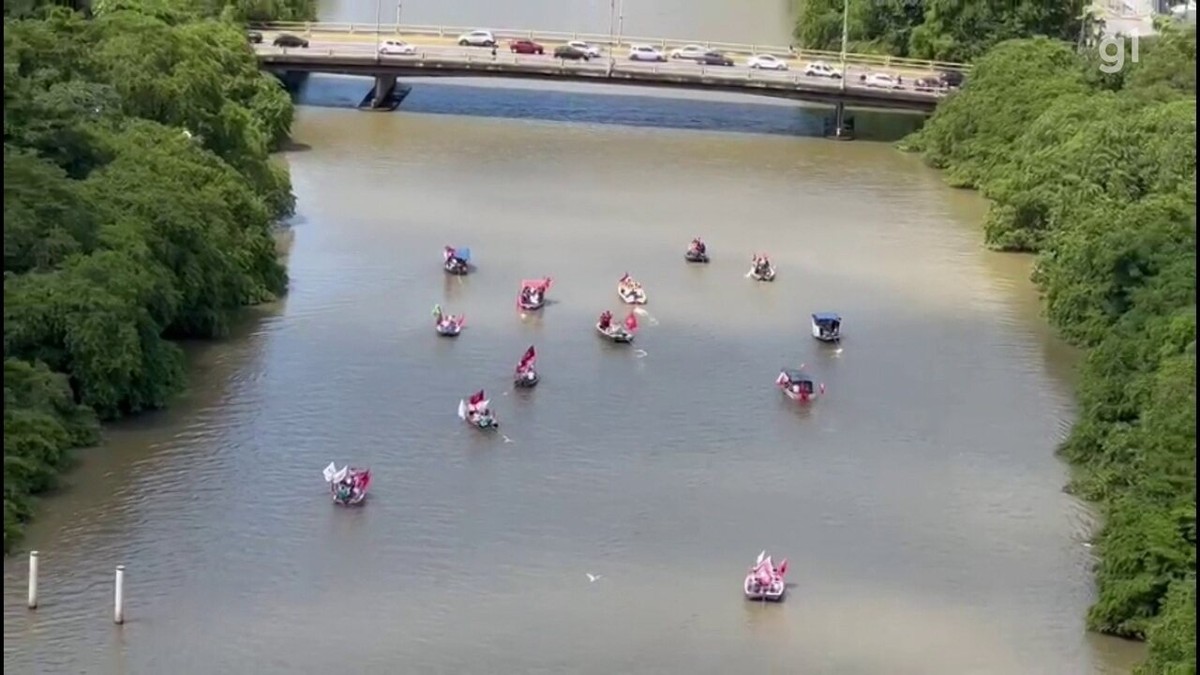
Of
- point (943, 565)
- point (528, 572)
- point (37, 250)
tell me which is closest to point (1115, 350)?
point (943, 565)

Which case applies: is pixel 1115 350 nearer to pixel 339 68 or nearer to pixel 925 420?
pixel 925 420

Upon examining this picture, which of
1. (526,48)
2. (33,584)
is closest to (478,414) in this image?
(33,584)

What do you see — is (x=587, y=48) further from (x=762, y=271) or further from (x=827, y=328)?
(x=827, y=328)

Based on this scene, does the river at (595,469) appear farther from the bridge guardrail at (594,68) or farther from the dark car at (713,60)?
the dark car at (713,60)

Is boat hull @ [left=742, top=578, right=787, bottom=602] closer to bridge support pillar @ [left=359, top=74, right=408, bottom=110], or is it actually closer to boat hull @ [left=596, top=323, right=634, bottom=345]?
boat hull @ [left=596, top=323, right=634, bottom=345]

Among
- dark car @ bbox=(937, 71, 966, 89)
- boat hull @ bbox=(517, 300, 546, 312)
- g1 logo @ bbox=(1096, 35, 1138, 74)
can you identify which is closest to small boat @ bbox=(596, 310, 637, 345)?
boat hull @ bbox=(517, 300, 546, 312)

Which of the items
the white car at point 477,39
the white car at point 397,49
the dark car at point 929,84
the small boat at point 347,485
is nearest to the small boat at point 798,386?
the small boat at point 347,485
